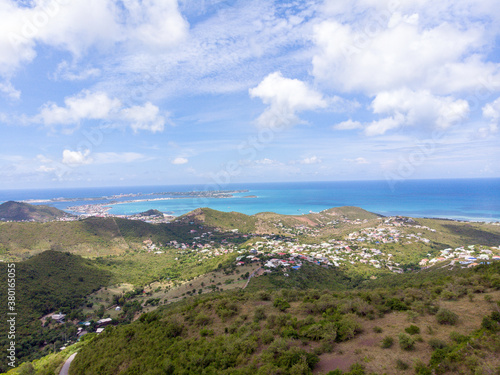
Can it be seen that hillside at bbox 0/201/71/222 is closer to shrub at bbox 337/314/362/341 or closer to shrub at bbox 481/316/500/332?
shrub at bbox 337/314/362/341

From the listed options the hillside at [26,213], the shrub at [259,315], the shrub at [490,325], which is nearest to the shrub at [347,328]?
the shrub at [490,325]

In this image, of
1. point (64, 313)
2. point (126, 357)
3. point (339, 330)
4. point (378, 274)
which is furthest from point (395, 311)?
point (64, 313)

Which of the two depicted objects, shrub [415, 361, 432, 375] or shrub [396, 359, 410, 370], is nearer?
shrub [415, 361, 432, 375]

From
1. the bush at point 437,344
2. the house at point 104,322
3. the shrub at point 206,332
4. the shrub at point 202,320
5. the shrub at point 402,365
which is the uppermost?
the bush at point 437,344

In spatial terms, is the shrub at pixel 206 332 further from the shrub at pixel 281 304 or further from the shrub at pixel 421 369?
the shrub at pixel 421 369

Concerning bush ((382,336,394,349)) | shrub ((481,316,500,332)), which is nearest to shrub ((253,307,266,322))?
bush ((382,336,394,349))

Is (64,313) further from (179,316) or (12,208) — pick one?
(12,208)

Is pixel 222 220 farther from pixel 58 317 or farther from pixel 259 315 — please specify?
pixel 259 315
